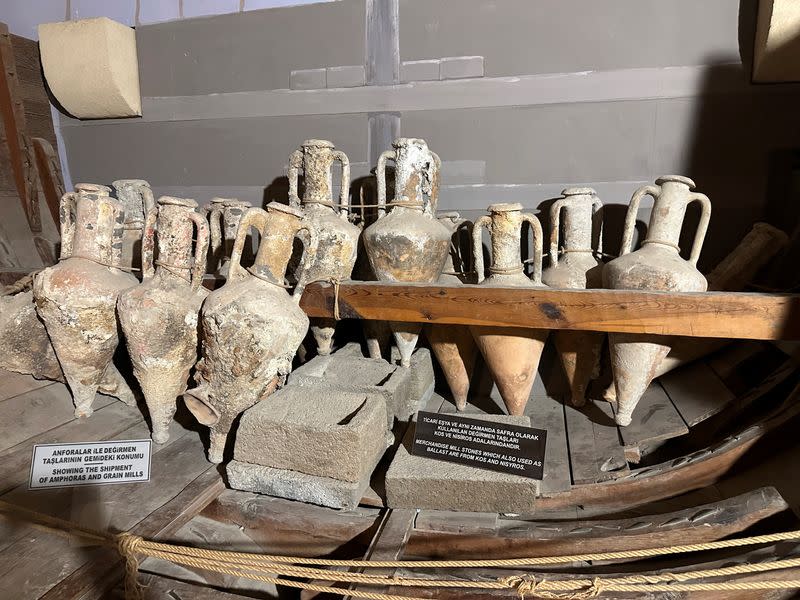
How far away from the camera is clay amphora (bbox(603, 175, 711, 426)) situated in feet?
6.20

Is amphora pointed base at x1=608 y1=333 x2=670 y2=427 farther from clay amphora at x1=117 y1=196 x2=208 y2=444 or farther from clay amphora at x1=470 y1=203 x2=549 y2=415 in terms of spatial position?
clay amphora at x1=117 y1=196 x2=208 y2=444

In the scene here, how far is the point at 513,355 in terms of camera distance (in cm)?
207

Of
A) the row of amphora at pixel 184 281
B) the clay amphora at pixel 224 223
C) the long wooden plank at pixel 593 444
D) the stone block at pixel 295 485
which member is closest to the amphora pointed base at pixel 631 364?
the long wooden plank at pixel 593 444

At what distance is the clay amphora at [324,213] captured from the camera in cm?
222

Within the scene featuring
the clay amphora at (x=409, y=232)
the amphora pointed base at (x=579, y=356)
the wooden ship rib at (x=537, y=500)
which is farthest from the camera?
the amphora pointed base at (x=579, y=356)

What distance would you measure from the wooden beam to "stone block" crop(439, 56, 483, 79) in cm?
131

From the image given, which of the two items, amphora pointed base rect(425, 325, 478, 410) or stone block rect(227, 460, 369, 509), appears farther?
amphora pointed base rect(425, 325, 478, 410)

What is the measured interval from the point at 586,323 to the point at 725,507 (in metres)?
0.68

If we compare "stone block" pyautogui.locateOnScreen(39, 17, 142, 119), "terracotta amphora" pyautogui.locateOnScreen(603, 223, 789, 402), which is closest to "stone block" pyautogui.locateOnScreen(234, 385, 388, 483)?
"terracotta amphora" pyautogui.locateOnScreen(603, 223, 789, 402)

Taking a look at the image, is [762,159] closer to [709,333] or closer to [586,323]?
[709,333]

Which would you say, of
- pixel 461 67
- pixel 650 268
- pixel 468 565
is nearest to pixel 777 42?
pixel 650 268

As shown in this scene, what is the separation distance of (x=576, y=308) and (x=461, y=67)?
1.51 m

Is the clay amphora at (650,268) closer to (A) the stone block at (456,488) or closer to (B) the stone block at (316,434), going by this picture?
(A) the stone block at (456,488)

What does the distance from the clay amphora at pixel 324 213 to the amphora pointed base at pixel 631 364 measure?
1.18 meters
